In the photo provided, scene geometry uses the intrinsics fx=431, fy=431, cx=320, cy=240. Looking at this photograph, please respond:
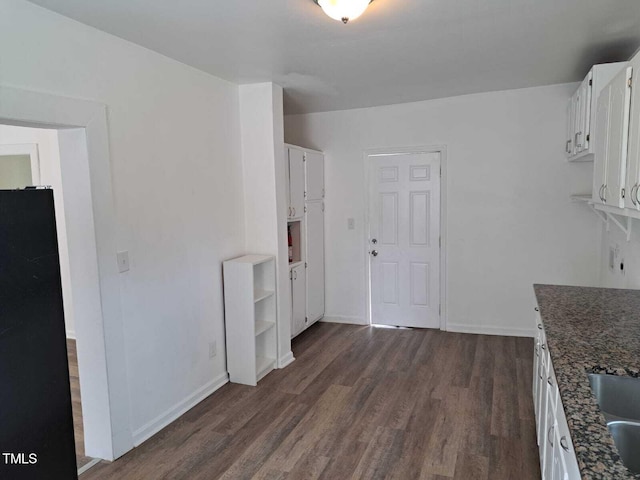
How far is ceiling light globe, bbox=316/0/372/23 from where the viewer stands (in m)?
2.01

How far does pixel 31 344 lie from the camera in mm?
1188

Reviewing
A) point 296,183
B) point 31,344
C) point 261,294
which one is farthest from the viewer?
point 296,183

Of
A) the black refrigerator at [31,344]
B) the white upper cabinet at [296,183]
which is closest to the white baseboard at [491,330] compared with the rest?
the white upper cabinet at [296,183]

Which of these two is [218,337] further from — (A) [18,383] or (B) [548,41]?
(B) [548,41]

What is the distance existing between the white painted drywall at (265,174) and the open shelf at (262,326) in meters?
0.11

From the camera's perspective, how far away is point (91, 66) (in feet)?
7.89

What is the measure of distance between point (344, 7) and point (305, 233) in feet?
9.12

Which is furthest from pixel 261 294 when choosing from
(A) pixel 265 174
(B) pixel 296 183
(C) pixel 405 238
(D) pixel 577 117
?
(D) pixel 577 117

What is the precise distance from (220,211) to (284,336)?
130 cm

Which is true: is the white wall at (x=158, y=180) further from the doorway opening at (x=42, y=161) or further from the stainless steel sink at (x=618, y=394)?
the stainless steel sink at (x=618, y=394)

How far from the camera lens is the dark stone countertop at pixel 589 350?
1.09 m

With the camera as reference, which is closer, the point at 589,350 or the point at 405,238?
the point at 589,350

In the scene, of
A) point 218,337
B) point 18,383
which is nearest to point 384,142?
point 218,337

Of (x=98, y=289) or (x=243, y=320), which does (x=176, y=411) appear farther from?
(x=98, y=289)
